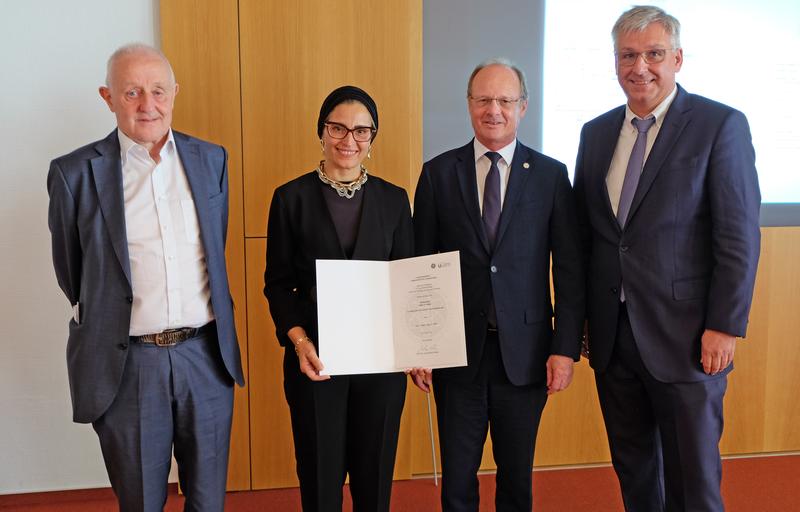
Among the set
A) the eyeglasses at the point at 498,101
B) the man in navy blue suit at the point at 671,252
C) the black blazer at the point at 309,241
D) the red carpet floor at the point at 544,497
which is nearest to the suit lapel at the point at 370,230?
the black blazer at the point at 309,241

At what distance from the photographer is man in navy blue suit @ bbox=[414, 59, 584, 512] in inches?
80.1

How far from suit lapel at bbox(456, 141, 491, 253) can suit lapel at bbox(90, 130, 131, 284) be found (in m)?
1.11

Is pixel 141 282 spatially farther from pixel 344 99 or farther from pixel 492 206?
pixel 492 206

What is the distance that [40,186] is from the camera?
2.89 m

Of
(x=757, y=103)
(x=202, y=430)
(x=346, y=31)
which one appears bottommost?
(x=202, y=430)

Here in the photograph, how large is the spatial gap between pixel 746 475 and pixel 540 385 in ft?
6.63

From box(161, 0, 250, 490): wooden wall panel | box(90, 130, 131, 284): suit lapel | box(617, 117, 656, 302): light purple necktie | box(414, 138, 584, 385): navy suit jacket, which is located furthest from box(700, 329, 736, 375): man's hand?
box(161, 0, 250, 490): wooden wall panel

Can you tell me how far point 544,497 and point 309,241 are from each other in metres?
2.04

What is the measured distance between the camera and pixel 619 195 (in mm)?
2068

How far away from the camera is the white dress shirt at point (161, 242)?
5.88ft

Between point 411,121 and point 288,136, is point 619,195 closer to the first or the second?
point 411,121

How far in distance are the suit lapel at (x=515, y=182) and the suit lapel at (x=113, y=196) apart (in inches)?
46.7

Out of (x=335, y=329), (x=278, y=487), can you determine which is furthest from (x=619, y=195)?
(x=278, y=487)

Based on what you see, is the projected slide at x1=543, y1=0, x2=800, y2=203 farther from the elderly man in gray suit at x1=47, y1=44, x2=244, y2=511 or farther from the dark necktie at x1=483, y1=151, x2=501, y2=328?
the elderly man in gray suit at x1=47, y1=44, x2=244, y2=511
